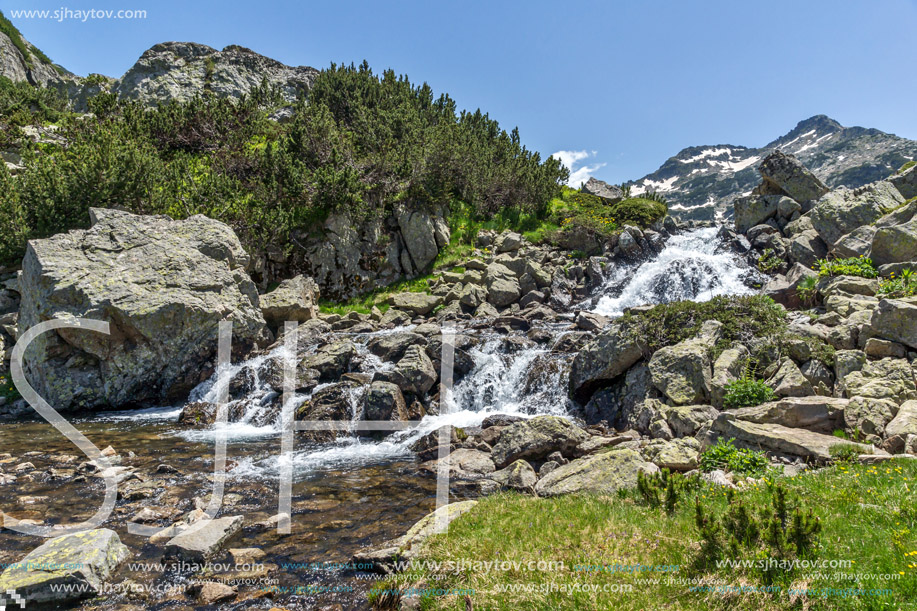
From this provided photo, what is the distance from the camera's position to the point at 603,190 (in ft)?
162

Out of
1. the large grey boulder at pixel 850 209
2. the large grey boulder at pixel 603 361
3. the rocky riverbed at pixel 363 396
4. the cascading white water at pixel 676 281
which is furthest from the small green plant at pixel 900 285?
the cascading white water at pixel 676 281

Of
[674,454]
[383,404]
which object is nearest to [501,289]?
[383,404]

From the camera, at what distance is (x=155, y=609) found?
580 centimetres

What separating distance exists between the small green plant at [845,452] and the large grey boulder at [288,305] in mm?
24230

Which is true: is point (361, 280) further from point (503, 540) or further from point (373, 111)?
point (503, 540)

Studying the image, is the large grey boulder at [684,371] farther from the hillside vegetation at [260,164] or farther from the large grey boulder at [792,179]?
the large grey boulder at [792,179]

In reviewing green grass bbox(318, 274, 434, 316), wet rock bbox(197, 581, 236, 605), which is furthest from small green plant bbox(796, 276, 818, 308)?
wet rock bbox(197, 581, 236, 605)

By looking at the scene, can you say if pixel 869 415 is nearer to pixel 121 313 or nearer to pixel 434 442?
pixel 434 442

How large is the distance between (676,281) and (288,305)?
25.5m

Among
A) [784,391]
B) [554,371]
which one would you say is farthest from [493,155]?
[784,391]

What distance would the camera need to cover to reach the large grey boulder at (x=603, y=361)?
51.2 ft

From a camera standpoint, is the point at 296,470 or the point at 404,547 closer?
the point at 404,547

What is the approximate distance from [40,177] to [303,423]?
73.6ft

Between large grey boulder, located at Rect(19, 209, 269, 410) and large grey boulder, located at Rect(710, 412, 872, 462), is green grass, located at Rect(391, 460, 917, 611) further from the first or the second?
large grey boulder, located at Rect(19, 209, 269, 410)
